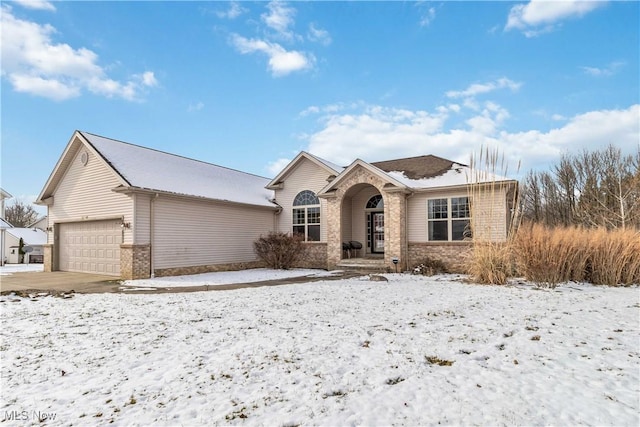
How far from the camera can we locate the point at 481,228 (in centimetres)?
1059

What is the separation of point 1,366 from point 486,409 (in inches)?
208

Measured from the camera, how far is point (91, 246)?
14680mm

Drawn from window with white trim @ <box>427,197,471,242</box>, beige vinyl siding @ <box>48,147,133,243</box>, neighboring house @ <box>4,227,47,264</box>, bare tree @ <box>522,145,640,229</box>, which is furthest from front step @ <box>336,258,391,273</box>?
A: neighboring house @ <box>4,227,47,264</box>

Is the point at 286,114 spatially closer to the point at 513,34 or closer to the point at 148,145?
the point at 148,145

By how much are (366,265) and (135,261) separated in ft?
28.9

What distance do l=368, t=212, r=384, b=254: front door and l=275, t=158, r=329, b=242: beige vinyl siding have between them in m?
2.32

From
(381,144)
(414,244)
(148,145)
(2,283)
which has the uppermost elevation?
(381,144)

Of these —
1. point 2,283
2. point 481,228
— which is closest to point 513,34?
point 481,228

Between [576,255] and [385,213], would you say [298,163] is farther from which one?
[576,255]

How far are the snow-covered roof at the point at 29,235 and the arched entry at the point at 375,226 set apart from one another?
28.0 metres

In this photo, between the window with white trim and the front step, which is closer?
the window with white trim

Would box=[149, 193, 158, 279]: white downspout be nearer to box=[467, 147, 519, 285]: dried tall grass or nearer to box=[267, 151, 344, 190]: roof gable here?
box=[267, 151, 344, 190]: roof gable

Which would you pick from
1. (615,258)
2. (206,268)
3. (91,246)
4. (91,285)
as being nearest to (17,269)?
(91,246)

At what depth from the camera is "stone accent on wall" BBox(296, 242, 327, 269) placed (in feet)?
55.0
